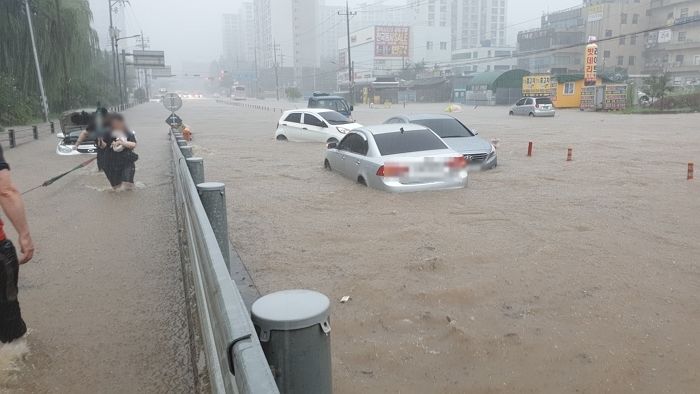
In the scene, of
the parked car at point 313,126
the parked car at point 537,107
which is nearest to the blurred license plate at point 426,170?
the parked car at point 313,126

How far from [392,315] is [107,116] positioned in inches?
306

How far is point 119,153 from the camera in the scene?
993 centimetres

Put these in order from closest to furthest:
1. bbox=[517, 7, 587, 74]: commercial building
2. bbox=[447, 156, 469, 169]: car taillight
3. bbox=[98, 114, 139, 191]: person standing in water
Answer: bbox=[447, 156, 469, 169]: car taillight → bbox=[98, 114, 139, 191]: person standing in water → bbox=[517, 7, 587, 74]: commercial building

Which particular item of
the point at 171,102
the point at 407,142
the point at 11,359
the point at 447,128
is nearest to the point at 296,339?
the point at 11,359

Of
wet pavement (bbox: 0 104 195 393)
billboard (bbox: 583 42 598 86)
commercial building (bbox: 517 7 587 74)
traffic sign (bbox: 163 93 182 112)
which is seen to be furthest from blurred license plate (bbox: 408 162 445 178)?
commercial building (bbox: 517 7 587 74)

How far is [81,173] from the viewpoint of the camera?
43.7ft

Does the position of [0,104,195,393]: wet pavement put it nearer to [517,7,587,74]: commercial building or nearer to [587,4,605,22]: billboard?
[517,7,587,74]: commercial building

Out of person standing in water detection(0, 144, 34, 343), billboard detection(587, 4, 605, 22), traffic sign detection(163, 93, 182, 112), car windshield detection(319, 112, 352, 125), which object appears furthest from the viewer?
billboard detection(587, 4, 605, 22)

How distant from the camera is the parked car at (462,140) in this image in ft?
38.5

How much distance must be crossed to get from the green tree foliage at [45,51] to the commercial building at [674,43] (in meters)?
73.7

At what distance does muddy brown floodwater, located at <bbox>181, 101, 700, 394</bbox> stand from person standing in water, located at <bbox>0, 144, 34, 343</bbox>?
88.1 inches

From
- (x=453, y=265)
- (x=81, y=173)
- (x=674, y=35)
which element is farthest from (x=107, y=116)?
(x=674, y=35)

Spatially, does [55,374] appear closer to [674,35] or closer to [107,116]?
[107,116]

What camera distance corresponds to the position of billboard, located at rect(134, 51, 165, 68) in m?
69.1
